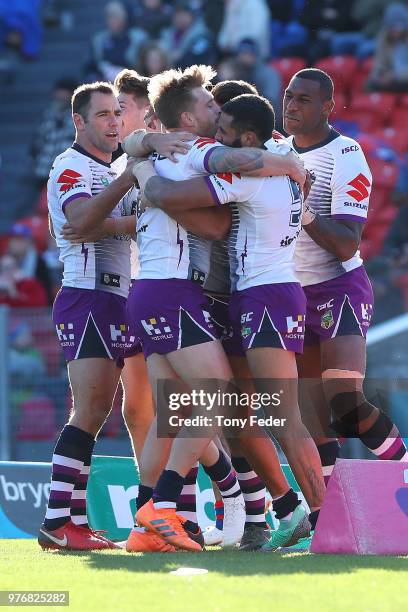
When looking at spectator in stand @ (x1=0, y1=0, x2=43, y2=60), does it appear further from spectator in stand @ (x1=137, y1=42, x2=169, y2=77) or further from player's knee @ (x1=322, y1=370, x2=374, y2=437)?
player's knee @ (x1=322, y1=370, x2=374, y2=437)

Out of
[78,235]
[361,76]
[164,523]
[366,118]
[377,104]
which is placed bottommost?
[164,523]

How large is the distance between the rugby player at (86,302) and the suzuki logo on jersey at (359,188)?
124 centimetres

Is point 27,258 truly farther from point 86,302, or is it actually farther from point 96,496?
point 86,302

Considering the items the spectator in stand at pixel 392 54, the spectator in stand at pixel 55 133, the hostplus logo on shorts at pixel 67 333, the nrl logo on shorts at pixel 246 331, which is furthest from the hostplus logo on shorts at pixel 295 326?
the spectator in stand at pixel 55 133

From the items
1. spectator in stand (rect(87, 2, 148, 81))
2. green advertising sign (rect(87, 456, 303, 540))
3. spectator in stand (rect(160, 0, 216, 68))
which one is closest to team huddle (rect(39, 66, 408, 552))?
green advertising sign (rect(87, 456, 303, 540))

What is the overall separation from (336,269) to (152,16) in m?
11.8

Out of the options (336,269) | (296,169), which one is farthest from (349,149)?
(296,169)

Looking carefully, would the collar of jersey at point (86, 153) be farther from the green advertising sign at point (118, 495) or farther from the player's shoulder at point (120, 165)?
the green advertising sign at point (118, 495)

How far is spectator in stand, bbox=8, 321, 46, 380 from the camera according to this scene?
1154 centimetres

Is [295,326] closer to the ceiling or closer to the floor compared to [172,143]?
closer to the floor

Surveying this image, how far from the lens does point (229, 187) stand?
6270 millimetres

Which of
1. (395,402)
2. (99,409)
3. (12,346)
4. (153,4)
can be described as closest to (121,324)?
(99,409)

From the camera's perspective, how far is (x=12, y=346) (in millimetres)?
11539

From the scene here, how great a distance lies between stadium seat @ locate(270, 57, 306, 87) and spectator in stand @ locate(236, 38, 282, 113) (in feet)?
1.00
